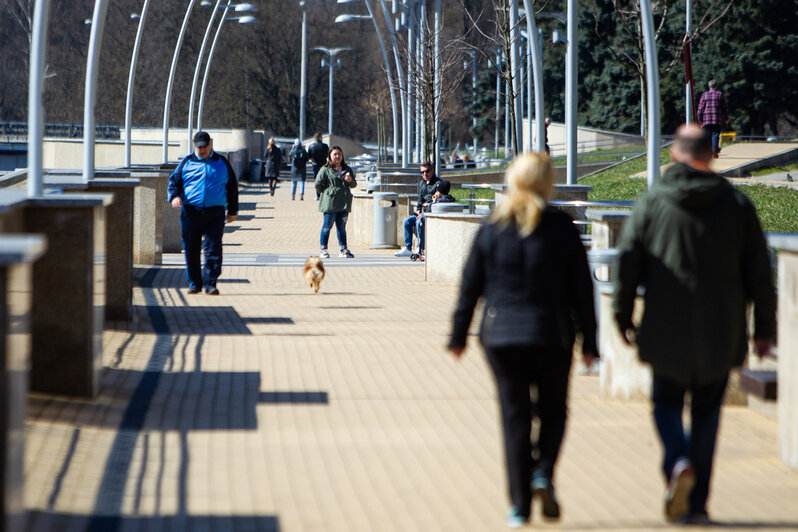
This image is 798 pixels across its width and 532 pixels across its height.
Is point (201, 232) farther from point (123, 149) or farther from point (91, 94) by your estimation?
point (123, 149)

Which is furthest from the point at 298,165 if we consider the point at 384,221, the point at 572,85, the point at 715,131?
the point at 572,85

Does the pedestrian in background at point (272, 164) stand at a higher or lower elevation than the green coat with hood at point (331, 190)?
higher

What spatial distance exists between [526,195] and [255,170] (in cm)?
5104

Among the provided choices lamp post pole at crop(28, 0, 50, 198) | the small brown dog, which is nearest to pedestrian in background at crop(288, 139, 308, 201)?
the small brown dog

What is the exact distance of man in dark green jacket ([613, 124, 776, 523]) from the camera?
5.05 meters

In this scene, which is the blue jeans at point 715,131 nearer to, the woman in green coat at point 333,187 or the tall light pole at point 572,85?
the woman in green coat at point 333,187

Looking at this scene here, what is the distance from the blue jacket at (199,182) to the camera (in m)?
13.2

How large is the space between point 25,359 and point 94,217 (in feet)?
11.1

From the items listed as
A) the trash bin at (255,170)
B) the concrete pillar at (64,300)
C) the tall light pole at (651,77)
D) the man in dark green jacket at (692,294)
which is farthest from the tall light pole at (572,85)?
the trash bin at (255,170)

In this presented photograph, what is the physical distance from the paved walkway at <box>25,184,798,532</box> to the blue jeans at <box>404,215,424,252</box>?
8.43 m

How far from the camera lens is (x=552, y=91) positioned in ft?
264

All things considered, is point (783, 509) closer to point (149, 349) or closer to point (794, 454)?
point (794, 454)

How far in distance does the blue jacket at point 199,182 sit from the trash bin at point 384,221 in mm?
9127

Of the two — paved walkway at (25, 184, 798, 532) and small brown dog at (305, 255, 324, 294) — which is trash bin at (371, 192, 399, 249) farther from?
paved walkway at (25, 184, 798, 532)
